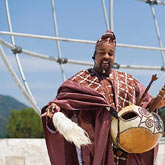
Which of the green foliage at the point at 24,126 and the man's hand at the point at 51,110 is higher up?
the man's hand at the point at 51,110

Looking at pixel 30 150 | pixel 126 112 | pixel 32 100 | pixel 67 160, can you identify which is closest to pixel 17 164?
pixel 30 150

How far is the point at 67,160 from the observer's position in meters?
4.83

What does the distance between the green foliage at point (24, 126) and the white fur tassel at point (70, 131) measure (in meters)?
53.3

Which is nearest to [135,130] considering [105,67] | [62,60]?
[105,67]

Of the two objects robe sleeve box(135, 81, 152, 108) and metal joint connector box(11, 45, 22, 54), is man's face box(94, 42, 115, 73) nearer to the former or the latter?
robe sleeve box(135, 81, 152, 108)

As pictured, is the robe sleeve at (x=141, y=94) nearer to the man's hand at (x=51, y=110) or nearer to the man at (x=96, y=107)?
the man at (x=96, y=107)

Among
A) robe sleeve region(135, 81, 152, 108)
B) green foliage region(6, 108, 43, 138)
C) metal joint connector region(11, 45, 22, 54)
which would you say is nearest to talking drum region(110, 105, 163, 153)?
robe sleeve region(135, 81, 152, 108)

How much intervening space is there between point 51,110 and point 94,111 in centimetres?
51

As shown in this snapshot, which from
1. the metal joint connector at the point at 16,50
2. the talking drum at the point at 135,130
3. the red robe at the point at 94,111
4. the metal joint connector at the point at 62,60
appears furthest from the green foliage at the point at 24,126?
the talking drum at the point at 135,130

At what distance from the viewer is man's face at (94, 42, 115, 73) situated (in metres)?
4.87

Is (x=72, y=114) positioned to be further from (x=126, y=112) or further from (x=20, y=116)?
(x=20, y=116)

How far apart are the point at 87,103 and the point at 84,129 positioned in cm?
29

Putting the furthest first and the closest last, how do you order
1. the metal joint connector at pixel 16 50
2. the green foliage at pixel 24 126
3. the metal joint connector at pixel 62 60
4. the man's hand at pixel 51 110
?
the green foliage at pixel 24 126, the metal joint connector at pixel 62 60, the metal joint connector at pixel 16 50, the man's hand at pixel 51 110

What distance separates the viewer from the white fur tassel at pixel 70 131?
13.9 feet
